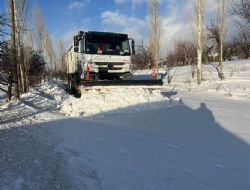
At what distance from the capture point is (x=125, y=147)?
7230 mm

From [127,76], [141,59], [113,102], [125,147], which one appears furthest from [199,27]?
[141,59]

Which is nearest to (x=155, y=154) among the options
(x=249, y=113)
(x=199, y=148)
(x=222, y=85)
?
(x=199, y=148)

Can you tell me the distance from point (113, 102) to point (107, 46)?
14.1 feet

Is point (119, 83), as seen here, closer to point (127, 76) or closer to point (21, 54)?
point (127, 76)

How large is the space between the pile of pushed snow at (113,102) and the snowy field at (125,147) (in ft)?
0.12

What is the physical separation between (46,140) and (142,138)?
2098 mm

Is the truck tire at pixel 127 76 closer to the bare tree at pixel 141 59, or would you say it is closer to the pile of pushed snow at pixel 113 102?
the pile of pushed snow at pixel 113 102

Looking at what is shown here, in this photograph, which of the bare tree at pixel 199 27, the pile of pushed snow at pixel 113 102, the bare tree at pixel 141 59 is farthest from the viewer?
the bare tree at pixel 141 59

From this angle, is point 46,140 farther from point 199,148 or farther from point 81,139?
point 199,148

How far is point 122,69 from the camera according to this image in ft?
56.6

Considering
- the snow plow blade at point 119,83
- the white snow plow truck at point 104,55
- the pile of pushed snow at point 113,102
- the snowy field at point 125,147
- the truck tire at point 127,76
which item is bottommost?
the snowy field at point 125,147

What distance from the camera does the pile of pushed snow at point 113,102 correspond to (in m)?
12.8

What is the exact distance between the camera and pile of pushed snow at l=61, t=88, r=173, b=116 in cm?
1275

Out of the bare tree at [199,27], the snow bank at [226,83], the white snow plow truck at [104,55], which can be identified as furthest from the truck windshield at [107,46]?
the bare tree at [199,27]
